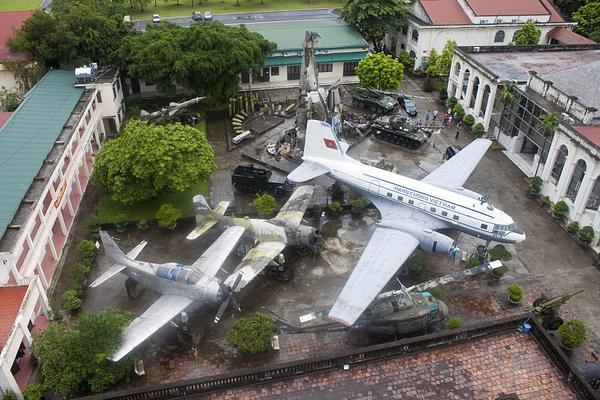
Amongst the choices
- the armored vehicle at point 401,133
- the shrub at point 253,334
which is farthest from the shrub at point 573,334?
the armored vehicle at point 401,133

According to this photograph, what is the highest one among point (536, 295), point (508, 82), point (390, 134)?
point (508, 82)

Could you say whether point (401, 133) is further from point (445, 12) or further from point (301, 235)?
point (445, 12)

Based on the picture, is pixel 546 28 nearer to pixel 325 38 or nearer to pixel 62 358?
pixel 325 38

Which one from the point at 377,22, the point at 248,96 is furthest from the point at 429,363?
the point at 377,22

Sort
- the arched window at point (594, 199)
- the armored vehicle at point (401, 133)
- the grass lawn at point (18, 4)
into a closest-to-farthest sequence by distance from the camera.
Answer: the arched window at point (594, 199) < the armored vehicle at point (401, 133) < the grass lawn at point (18, 4)

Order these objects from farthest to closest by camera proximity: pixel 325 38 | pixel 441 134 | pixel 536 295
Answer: pixel 325 38 < pixel 441 134 < pixel 536 295

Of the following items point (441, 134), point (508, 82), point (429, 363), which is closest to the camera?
point (429, 363)

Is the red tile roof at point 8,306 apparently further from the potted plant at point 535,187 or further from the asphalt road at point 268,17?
the asphalt road at point 268,17
